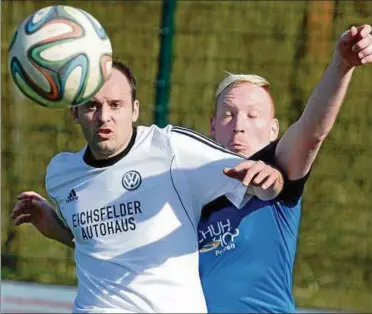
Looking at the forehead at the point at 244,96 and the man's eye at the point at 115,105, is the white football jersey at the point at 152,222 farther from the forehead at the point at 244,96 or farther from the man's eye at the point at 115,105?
the forehead at the point at 244,96

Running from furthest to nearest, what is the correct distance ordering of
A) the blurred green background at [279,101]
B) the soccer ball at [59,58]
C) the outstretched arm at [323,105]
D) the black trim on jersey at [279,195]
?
1. the blurred green background at [279,101]
2. the soccer ball at [59,58]
3. the black trim on jersey at [279,195]
4. the outstretched arm at [323,105]

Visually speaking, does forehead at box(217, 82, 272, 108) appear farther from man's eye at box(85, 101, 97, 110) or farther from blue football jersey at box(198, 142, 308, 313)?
man's eye at box(85, 101, 97, 110)

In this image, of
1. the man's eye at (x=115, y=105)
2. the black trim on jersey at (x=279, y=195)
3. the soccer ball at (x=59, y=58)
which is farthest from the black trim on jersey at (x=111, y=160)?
the black trim on jersey at (x=279, y=195)

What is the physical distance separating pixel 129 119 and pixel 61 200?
0.43m

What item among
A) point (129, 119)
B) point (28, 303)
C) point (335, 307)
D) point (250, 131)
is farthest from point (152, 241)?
point (335, 307)

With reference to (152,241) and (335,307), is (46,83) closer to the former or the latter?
(152,241)

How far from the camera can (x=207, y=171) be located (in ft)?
12.8

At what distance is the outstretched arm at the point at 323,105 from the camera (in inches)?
137

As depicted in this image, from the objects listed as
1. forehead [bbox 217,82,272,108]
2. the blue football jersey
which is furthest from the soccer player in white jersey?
forehead [bbox 217,82,272,108]

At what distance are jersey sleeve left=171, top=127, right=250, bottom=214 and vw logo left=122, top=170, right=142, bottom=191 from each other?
15cm

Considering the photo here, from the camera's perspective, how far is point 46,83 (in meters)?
4.00

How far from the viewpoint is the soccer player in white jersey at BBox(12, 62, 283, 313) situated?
3.89 m

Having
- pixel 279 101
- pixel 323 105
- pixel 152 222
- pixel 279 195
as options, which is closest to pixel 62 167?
pixel 152 222

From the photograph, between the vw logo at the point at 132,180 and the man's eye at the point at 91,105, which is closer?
the vw logo at the point at 132,180
